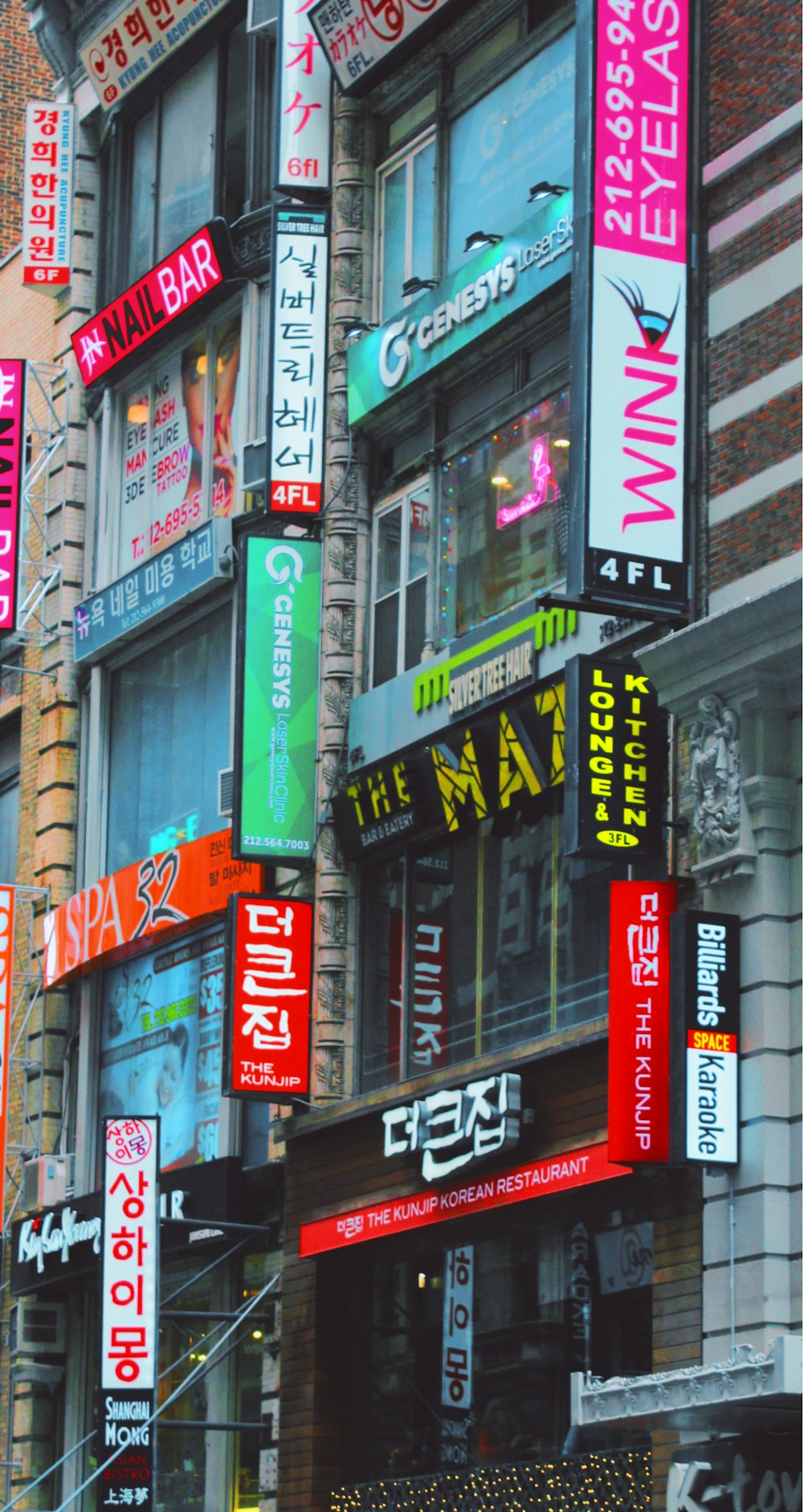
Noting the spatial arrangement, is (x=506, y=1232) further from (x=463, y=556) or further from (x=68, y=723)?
(x=68, y=723)

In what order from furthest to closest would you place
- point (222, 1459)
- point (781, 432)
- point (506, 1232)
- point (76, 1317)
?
1. point (76, 1317)
2. point (222, 1459)
3. point (506, 1232)
4. point (781, 432)

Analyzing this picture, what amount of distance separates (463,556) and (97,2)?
42.1ft

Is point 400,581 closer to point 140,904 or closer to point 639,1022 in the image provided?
point 140,904

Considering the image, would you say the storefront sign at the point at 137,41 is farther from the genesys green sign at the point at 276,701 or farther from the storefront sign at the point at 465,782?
the storefront sign at the point at 465,782

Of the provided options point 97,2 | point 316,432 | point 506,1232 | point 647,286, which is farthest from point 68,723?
point 647,286

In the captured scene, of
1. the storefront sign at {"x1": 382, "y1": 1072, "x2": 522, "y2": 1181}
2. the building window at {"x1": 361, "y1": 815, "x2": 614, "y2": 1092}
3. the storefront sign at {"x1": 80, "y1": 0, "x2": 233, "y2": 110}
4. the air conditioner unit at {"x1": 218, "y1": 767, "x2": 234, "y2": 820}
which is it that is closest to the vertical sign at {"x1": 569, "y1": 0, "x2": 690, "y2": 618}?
the building window at {"x1": 361, "y1": 815, "x2": 614, "y2": 1092}

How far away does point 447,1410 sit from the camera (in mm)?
23375

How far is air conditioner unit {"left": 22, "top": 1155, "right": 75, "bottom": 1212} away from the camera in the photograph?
30281 millimetres

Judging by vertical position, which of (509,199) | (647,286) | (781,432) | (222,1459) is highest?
(509,199)

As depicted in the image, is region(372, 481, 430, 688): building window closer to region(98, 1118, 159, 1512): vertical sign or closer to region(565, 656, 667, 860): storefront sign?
region(565, 656, 667, 860): storefront sign

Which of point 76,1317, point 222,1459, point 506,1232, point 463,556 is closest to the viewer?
point 506,1232

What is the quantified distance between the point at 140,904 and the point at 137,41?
11.4m

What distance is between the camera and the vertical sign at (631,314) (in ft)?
65.8

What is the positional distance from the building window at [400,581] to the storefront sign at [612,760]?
528 centimetres
